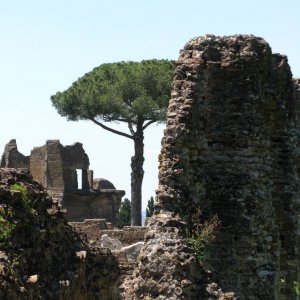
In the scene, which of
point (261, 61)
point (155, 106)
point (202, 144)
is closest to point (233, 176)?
point (202, 144)

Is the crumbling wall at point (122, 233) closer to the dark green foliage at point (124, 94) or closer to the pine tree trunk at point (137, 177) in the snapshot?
the pine tree trunk at point (137, 177)

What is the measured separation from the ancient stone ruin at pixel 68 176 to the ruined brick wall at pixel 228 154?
33735mm

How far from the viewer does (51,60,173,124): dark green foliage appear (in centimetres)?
4188

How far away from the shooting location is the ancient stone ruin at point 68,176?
46.8 meters

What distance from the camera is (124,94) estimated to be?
42.4 metres

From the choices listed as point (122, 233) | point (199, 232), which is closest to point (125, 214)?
point (122, 233)

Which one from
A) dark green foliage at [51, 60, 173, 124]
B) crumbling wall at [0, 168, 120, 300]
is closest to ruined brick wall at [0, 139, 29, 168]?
dark green foliage at [51, 60, 173, 124]

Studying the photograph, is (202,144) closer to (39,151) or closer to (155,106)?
(155,106)

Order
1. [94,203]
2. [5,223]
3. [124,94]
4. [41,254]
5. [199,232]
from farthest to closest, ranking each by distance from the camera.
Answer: [94,203], [124,94], [199,232], [41,254], [5,223]

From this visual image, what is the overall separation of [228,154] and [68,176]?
35392mm

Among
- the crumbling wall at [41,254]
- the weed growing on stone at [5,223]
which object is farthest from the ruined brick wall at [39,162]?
the weed growing on stone at [5,223]

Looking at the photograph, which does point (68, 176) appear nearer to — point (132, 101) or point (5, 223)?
point (132, 101)

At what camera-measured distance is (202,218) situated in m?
12.4

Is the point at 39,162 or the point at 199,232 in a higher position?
the point at 39,162
